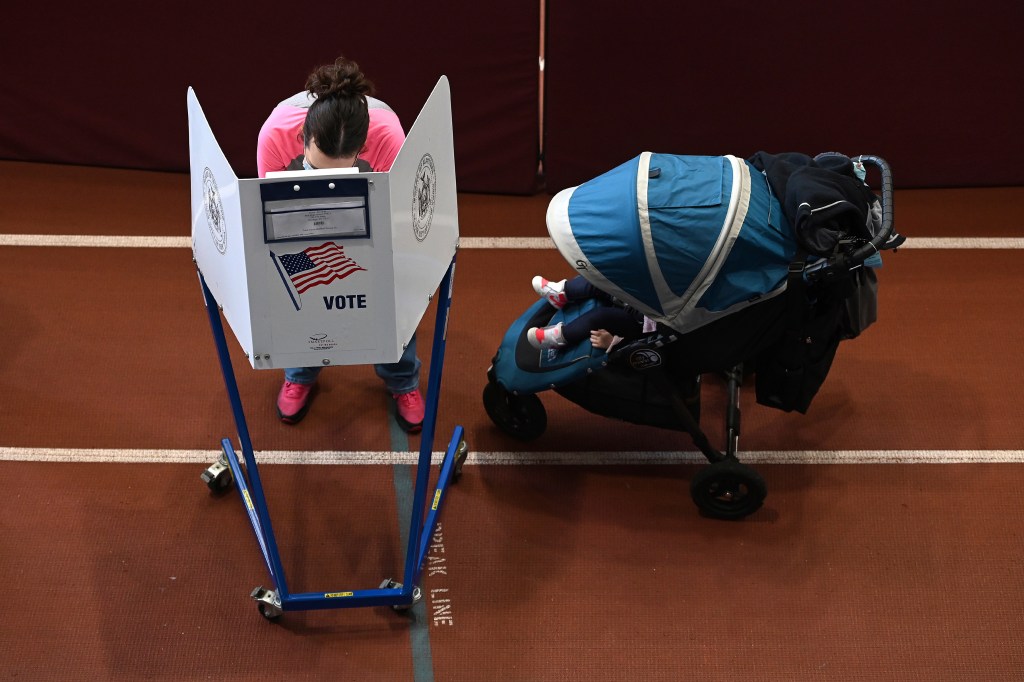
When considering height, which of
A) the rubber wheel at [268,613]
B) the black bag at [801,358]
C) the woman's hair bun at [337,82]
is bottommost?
the rubber wheel at [268,613]

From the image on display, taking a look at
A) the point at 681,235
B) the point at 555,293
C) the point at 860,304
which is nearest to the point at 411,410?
the point at 555,293

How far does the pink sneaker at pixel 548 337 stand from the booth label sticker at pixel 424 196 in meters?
0.91

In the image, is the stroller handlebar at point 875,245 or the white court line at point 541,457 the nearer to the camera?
the stroller handlebar at point 875,245

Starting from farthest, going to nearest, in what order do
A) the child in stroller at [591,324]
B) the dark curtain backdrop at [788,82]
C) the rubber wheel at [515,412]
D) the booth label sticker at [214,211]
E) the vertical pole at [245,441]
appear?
1. the dark curtain backdrop at [788,82]
2. the rubber wheel at [515,412]
3. the child in stroller at [591,324]
4. the vertical pole at [245,441]
5. the booth label sticker at [214,211]

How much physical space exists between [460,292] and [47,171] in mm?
2296

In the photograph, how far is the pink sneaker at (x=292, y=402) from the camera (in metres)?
4.07

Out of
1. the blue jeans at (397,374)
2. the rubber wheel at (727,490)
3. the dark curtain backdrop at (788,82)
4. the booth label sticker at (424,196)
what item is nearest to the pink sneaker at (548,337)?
the blue jeans at (397,374)

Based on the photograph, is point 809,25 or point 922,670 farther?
point 809,25

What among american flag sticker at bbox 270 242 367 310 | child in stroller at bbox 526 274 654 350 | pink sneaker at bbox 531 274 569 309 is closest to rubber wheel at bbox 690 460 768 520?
child in stroller at bbox 526 274 654 350

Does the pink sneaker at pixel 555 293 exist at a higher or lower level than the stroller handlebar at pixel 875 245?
lower

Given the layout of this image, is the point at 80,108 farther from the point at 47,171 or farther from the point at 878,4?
the point at 878,4

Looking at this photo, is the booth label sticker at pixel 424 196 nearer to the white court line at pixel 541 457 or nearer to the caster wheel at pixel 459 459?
the caster wheel at pixel 459 459

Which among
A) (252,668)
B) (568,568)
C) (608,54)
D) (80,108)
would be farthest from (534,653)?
(80,108)

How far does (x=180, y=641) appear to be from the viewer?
339 cm
